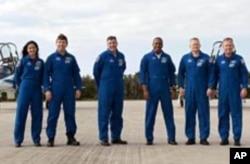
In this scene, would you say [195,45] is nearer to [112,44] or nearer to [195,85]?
Answer: [195,85]

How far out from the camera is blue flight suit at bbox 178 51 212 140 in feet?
41.2

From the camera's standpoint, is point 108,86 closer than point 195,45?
No

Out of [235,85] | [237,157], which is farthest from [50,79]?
[237,157]

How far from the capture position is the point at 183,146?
12.3 m

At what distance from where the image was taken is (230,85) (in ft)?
40.5

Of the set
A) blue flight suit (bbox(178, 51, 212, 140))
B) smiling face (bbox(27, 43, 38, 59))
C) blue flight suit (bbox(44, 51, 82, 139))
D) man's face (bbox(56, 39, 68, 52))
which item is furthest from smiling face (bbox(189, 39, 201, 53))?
smiling face (bbox(27, 43, 38, 59))

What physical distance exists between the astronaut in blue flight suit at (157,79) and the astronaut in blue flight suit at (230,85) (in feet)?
2.69

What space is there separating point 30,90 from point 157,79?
232 centimetres

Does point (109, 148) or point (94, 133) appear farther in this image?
point (94, 133)

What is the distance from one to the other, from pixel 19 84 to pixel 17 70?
270 mm

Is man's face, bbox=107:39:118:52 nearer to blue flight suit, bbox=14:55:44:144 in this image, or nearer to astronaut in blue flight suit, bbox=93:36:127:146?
astronaut in blue flight suit, bbox=93:36:127:146

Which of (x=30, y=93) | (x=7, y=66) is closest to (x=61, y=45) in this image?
(x=30, y=93)

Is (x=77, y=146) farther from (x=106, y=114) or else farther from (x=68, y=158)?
(x=68, y=158)

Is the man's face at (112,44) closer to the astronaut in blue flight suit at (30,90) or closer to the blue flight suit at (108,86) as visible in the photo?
the blue flight suit at (108,86)
